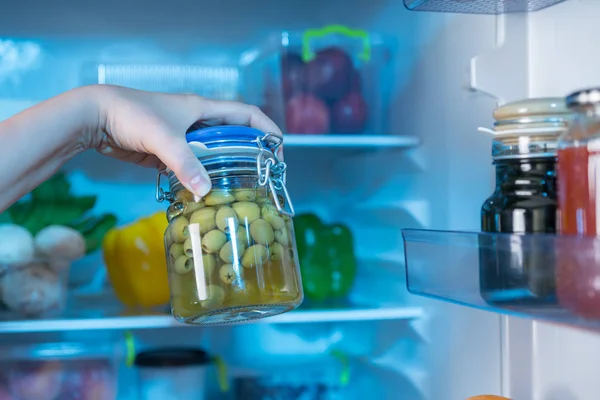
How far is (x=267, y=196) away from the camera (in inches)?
35.2

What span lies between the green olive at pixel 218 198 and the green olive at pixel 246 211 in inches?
0.4

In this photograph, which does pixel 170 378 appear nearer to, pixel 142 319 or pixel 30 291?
pixel 142 319

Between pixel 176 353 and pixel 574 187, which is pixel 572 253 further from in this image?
pixel 176 353

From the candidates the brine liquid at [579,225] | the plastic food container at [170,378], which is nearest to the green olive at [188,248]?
the brine liquid at [579,225]

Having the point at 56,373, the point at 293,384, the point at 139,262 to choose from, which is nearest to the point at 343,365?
the point at 293,384

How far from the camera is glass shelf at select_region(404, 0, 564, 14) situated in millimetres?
1119

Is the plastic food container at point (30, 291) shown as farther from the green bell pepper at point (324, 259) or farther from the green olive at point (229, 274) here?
the green olive at point (229, 274)

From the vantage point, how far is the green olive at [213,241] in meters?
0.82

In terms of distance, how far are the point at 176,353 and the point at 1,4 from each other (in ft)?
3.25

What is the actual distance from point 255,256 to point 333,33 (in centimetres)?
86

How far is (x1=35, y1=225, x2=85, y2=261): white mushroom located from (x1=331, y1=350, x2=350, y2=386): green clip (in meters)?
0.67

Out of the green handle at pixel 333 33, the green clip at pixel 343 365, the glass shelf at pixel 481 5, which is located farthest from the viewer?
the green clip at pixel 343 365

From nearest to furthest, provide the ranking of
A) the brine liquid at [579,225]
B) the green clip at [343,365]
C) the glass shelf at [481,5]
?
the brine liquid at [579,225], the glass shelf at [481,5], the green clip at [343,365]

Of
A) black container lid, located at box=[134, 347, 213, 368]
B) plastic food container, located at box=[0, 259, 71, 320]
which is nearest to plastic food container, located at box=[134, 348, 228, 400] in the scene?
black container lid, located at box=[134, 347, 213, 368]
